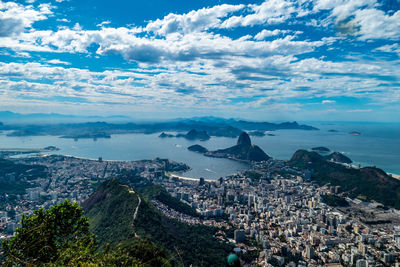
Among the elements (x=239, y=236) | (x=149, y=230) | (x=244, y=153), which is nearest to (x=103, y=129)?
(x=244, y=153)

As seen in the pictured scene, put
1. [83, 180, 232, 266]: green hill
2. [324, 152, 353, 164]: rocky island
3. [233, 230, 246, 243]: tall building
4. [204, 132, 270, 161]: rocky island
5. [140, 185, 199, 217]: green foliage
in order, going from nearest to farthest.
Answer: [83, 180, 232, 266]: green hill, [233, 230, 246, 243]: tall building, [140, 185, 199, 217]: green foliage, [324, 152, 353, 164]: rocky island, [204, 132, 270, 161]: rocky island

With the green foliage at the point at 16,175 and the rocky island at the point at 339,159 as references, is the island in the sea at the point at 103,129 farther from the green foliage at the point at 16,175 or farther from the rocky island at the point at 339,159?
the green foliage at the point at 16,175

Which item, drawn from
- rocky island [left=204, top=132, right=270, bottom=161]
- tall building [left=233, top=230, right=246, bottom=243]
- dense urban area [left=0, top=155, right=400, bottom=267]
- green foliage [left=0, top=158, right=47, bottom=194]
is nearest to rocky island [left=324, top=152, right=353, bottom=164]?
rocky island [left=204, top=132, right=270, bottom=161]

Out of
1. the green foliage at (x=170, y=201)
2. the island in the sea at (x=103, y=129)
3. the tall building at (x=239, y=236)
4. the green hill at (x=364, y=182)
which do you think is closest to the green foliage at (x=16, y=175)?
the green foliage at (x=170, y=201)

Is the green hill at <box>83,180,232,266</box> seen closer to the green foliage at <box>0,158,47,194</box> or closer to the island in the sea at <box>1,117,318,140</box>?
the green foliage at <box>0,158,47,194</box>

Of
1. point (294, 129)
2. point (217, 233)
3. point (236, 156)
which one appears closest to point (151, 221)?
point (217, 233)

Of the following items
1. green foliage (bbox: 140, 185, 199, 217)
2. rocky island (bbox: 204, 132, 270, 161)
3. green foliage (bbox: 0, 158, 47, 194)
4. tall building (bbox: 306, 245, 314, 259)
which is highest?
rocky island (bbox: 204, 132, 270, 161)
